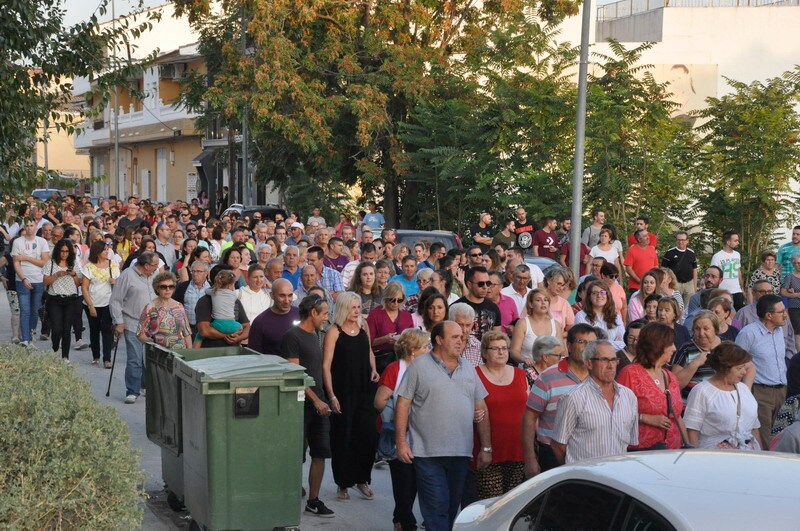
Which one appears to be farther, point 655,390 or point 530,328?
point 530,328

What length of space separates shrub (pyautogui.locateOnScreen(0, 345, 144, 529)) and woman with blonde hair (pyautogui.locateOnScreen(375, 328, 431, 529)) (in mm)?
Result: 2233

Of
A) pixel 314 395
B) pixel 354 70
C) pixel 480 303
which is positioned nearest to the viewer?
pixel 314 395

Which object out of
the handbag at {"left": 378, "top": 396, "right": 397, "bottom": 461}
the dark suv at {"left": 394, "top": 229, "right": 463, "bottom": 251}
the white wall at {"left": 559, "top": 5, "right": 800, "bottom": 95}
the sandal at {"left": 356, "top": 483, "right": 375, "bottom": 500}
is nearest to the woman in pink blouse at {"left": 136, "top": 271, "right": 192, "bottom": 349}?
the sandal at {"left": 356, "top": 483, "right": 375, "bottom": 500}

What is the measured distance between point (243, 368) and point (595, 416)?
2.28 meters

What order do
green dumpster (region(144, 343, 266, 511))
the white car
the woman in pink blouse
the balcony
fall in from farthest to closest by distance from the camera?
the balcony → the woman in pink blouse → green dumpster (region(144, 343, 266, 511)) → the white car

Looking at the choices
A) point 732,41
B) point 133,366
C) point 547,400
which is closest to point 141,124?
point 732,41

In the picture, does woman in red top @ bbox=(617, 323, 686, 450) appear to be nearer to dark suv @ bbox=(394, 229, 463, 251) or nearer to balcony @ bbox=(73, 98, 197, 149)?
dark suv @ bbox=(394, 229, 463, 251)

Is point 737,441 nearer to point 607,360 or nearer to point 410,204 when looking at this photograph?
point 607,360

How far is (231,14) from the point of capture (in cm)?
3503

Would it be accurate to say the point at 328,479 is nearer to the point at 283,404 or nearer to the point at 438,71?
the point at 283,404

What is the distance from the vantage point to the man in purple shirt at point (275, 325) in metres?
9.61

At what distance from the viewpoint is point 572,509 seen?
460 centimetres

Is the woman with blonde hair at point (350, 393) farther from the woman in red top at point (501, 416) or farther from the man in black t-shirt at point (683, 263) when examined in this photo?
the man in black t-shirt at point (683, 263)

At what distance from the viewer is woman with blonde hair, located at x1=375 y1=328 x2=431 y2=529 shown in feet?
26.2
